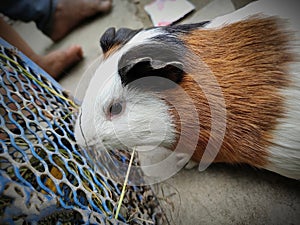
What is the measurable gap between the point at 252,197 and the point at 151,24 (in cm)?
104

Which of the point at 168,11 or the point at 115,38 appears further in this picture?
the point at 168,11

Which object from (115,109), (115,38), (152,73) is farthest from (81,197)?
(115,38)

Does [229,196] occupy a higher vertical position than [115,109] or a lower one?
lower

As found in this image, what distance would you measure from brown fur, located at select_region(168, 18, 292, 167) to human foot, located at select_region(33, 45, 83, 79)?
2.93ft

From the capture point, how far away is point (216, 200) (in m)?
1.08

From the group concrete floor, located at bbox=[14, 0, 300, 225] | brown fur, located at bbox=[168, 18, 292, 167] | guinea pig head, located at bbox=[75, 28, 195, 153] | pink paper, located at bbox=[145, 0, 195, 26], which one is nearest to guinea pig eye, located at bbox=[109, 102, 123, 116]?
guinea pig head, located at bbox=[75, 28, 195, 153]

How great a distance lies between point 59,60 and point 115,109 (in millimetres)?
835

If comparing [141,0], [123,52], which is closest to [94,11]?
[141,0]

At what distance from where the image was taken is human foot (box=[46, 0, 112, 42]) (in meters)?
1.80

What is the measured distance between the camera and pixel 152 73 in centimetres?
88

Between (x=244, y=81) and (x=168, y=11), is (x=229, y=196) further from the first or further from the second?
(x=168, y=11)

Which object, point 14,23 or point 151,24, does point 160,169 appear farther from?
point 14,23

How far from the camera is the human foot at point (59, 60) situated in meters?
1.61

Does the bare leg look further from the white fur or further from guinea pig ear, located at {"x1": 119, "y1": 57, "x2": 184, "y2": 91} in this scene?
the white fur
